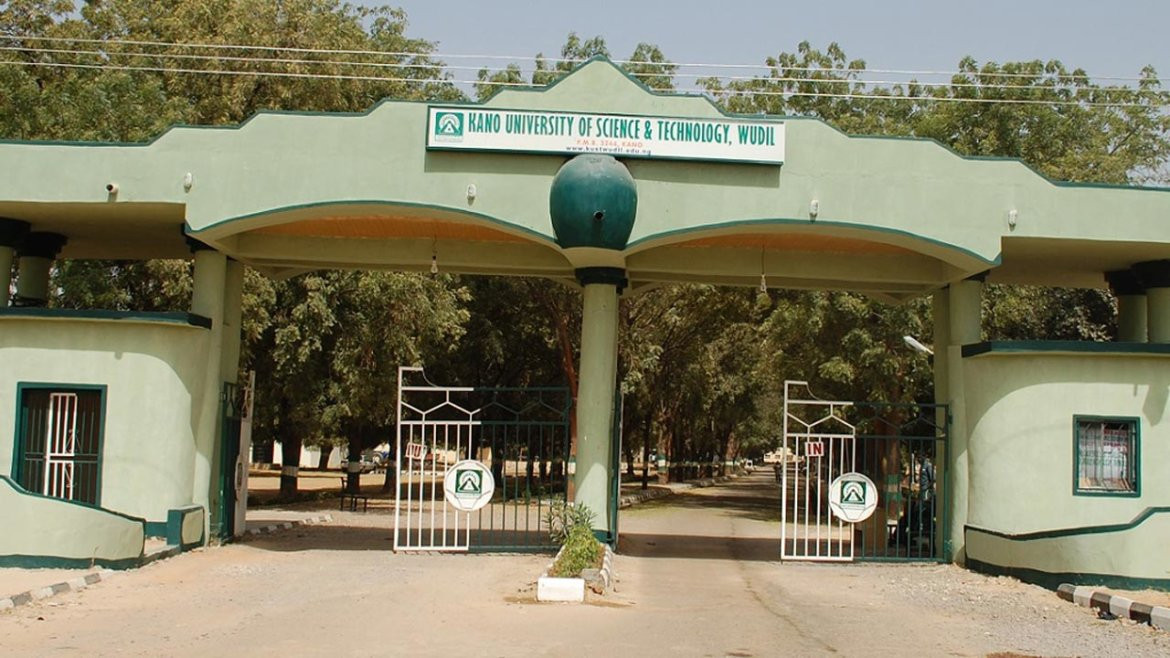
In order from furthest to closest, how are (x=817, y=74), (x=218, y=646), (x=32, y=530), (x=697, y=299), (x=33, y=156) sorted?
(x=697, y=299), (x=817, y=74), (x=33, y=156), (x=32, y=530), (x=218, y=646)

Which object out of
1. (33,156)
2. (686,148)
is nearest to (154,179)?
(33,156)

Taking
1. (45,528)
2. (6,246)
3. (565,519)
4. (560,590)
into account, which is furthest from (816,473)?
(45,528)

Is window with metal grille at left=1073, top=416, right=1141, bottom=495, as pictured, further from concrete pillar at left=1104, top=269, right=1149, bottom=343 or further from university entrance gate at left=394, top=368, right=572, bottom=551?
university entrance gate at left=394, top=368, right=572, bottom=551

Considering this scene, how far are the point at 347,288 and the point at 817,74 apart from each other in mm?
15863

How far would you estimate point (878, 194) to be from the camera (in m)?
17.9

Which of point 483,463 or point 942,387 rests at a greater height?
point 942,387

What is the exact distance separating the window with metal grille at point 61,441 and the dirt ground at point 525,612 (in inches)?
85.0

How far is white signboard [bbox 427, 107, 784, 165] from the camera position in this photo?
17812mm

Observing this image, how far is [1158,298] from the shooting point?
19.4 metres

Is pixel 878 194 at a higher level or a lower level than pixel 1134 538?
higher

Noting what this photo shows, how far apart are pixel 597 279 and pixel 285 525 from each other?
31.9 ft

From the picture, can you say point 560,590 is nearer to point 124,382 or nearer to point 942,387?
point 124,382

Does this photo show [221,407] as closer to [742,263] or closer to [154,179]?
[154,179]

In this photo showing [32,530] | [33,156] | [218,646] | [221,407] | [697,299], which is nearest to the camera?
[218,646]
